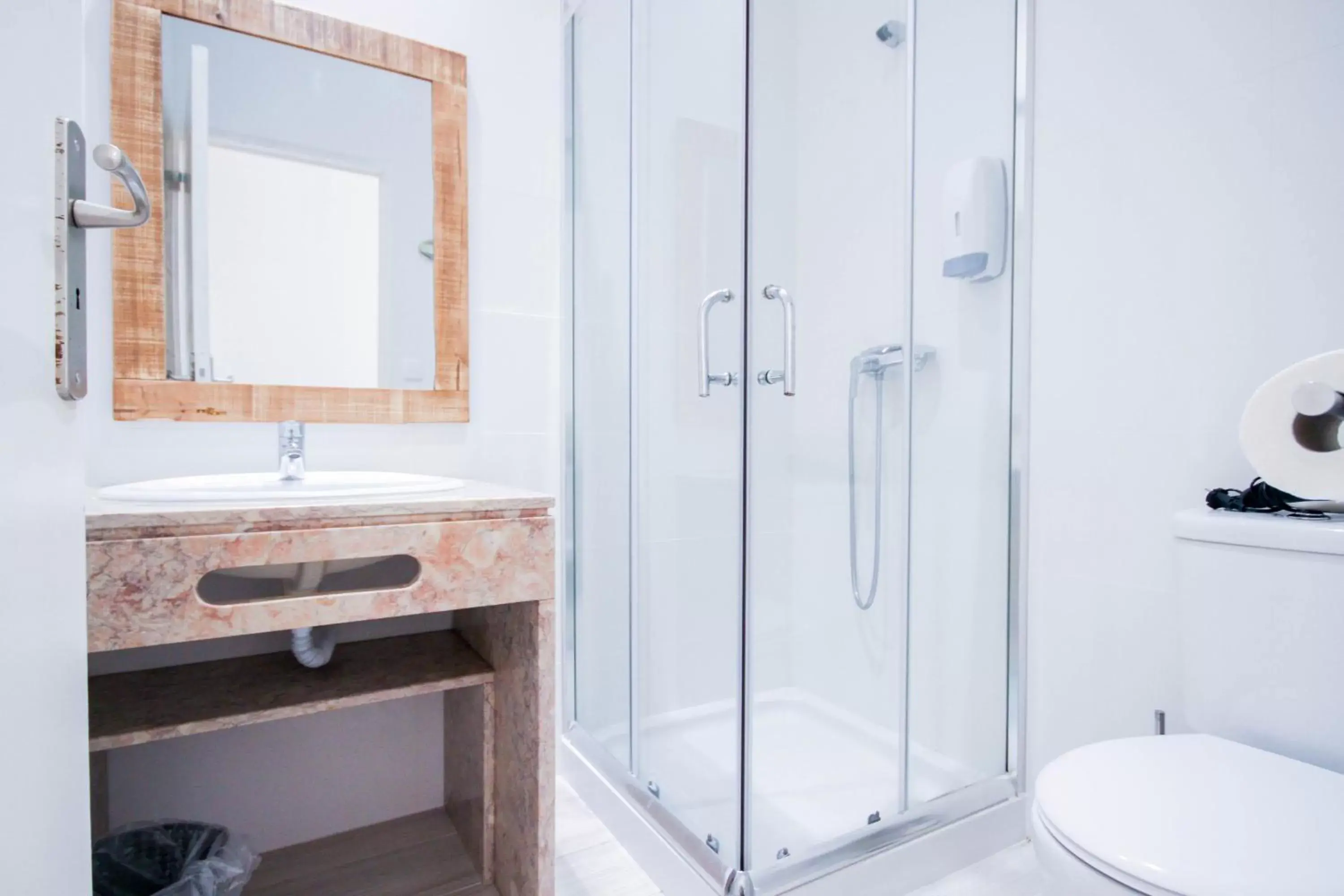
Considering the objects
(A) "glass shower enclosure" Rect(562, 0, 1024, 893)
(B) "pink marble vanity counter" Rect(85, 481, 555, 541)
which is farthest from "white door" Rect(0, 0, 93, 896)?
(A) "glass shower enclosure" Rect(562, 0, 1024, 893)

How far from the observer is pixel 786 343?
135 cm

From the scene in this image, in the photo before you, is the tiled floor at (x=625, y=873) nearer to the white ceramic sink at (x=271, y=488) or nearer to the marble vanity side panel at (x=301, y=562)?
the marble vanity side panel at (x=301, y=562)

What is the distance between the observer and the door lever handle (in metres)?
0.58

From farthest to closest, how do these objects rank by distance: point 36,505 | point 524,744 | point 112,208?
point 524,744, point 112,208, point 36,505

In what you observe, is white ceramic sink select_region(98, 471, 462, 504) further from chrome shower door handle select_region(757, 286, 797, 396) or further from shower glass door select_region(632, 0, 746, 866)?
chrome shower door handle select_region(757, 286, 797, 396)

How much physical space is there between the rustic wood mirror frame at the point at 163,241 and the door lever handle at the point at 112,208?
769mm

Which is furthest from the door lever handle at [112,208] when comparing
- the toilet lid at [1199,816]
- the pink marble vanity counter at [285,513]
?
the toilet lid at [1199,816]

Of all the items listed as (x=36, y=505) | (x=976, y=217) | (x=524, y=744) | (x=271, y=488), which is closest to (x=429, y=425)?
(x=271, y=488)

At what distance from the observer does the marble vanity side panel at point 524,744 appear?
1.22 metres

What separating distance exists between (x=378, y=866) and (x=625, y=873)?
53 centimetres

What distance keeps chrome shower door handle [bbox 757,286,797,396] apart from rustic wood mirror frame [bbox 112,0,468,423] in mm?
768

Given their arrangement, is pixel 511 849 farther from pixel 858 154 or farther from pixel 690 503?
pixel 858 154

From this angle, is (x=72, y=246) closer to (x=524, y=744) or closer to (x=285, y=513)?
(x=285, y=513)

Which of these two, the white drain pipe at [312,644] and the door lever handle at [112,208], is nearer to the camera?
the door lever handle at [112,208]
